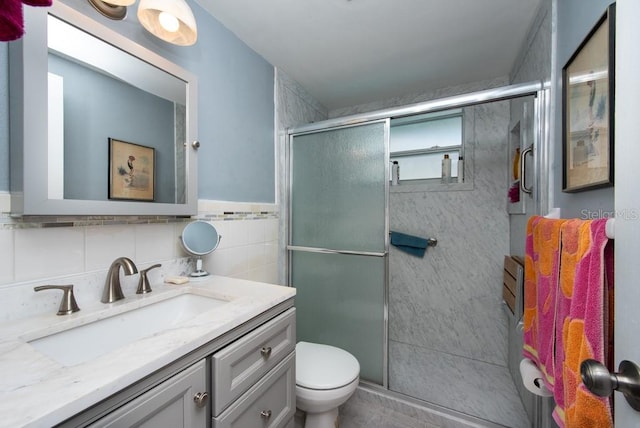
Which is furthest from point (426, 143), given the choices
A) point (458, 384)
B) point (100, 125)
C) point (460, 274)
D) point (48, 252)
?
point (48, 252)

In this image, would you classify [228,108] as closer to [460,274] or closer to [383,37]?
[383,37]

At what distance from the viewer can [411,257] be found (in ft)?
7.73

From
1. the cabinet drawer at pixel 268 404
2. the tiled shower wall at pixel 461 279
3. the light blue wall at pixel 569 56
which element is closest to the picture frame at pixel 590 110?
the light blue wall at pixel 569 56

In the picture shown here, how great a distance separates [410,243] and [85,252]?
2.15 m

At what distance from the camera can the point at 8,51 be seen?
76 cm

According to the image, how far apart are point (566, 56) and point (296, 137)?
4.87ft

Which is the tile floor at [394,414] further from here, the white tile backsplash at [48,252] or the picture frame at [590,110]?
the white tile backsplash at [48,252]

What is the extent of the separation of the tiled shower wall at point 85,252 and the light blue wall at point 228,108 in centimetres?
19

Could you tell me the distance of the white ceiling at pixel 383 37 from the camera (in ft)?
4.31

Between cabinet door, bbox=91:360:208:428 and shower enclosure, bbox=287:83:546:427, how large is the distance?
1.21m

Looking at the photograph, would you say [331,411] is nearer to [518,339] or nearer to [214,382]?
[214,382]

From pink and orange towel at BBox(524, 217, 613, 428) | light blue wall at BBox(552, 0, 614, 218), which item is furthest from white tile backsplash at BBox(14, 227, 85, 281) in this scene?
light blue wall at BBox(552, 0, 614, 218)

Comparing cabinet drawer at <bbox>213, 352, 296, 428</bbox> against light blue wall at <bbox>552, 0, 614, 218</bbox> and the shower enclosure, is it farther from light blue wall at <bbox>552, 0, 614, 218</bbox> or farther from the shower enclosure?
light blue wall at <bbox>552, 0, 614, 218</bbox>

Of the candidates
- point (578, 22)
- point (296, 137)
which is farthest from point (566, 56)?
point (296, 137)
